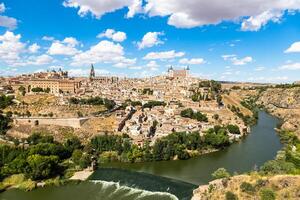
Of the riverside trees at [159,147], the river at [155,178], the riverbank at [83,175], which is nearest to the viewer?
the river at [155,178]

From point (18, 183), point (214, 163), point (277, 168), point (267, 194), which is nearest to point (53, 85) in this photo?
point (18, 183)

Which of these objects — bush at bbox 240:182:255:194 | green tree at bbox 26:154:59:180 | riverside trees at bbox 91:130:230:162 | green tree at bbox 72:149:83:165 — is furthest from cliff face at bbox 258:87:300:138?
green tree at bbox 26:154:59:180

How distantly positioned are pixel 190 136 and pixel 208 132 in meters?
5.12

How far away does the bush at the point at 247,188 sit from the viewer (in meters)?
27.7

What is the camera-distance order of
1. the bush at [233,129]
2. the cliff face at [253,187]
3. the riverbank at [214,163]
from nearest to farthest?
the cliff face at [253,187] < the riverbank at [214,163] < the bush at [233,129]

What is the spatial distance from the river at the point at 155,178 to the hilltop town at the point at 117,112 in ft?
26.2

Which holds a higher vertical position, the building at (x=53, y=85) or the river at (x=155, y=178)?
the building at (x=53, y=85)

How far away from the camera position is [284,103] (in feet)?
318

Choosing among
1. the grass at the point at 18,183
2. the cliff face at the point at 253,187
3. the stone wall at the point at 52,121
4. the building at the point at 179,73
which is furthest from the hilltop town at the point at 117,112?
the building at the point at 179,73

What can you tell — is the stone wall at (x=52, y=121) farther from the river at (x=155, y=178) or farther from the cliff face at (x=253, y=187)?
the cliff face at (x=253, y=187)

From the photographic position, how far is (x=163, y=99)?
289 feet

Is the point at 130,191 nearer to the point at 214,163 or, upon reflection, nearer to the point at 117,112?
the point at 214,163

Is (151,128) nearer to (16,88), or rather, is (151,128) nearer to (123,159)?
(123,159)

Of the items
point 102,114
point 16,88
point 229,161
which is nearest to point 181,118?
point 102,114
